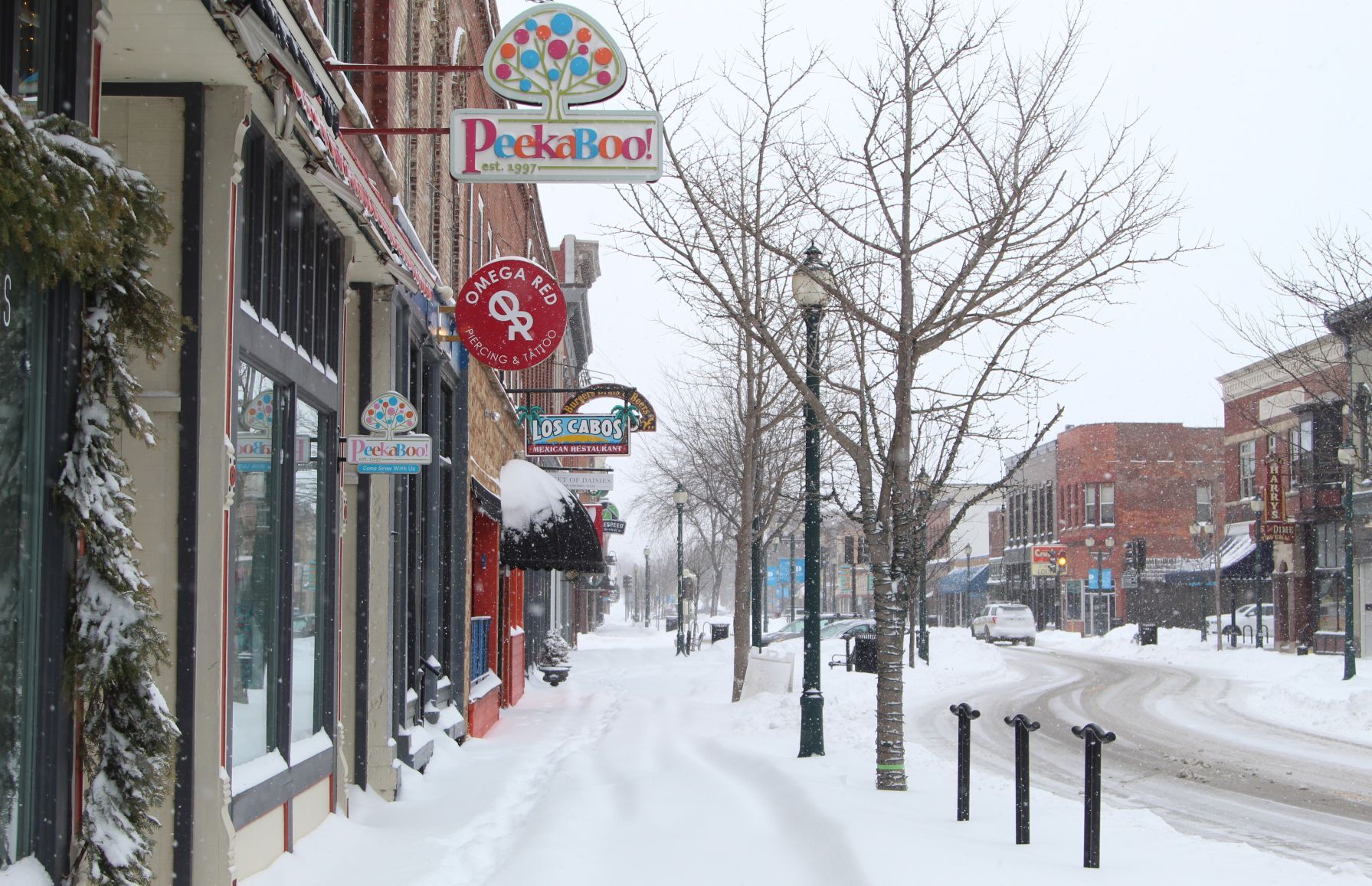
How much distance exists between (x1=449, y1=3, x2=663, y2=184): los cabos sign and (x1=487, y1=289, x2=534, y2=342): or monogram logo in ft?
15.8

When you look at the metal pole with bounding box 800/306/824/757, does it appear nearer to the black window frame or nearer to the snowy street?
the snowy street

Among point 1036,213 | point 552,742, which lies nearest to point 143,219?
point 1036,213

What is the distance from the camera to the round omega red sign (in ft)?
41.1

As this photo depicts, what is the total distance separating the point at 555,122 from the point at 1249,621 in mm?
48505

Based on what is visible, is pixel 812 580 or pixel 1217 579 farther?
pixel 1217 579

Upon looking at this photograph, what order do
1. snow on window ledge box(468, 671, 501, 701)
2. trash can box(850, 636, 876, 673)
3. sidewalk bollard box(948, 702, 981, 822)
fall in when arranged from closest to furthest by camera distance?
1. sidewalk bollard box(948, 702, 981, 822)
2. snow on window ledge box(468, 671, 501, 701)
3. trash can box(850, 636, 876, 673)

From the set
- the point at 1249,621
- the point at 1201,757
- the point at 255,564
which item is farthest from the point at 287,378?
the point at 1249,621

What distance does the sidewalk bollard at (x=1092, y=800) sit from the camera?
24.8 feet

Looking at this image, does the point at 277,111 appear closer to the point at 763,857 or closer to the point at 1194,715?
the point at 763,857

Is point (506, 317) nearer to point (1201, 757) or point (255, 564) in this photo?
point (255, 564)

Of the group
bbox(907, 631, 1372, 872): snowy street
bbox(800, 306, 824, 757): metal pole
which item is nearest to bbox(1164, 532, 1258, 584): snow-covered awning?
bbox(907, 631, 1372, 872): snowy street

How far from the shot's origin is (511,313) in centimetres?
1257

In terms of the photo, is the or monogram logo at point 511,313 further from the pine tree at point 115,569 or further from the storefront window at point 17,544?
the storefront window at point 17,544

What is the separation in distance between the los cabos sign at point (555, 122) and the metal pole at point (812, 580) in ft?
16.9
